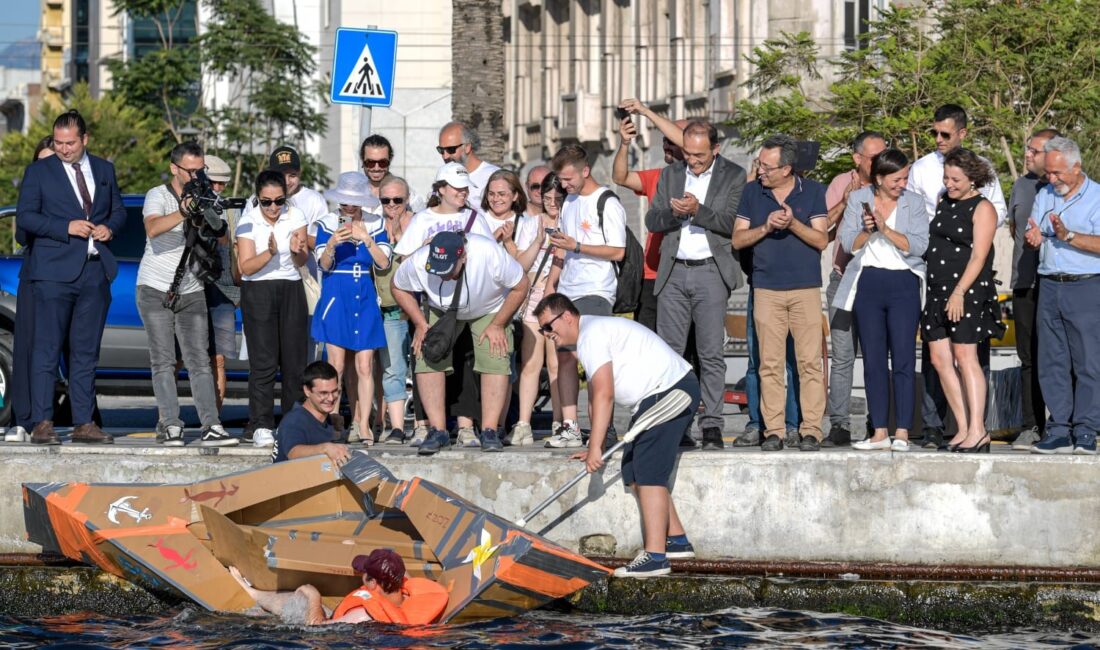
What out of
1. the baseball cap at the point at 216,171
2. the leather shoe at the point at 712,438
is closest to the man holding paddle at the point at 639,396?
the leather shoe at the point at 712,438

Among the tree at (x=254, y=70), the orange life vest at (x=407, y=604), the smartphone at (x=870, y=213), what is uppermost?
the tree at (x=254, y=70)

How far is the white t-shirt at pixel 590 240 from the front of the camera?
11086 millimetres

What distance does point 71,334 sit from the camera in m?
11.3

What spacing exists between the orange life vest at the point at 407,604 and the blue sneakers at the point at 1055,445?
3.67 metres

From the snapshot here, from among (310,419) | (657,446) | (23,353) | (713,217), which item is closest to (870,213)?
(713,217)

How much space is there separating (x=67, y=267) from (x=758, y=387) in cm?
453

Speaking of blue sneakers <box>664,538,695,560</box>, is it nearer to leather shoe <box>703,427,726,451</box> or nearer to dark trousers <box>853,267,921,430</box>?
leather shoe <box>703,427,726,451</box>

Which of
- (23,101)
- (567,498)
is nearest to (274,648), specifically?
(567,498)

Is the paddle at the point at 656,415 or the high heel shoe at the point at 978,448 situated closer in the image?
the paddle at the point at 656,415

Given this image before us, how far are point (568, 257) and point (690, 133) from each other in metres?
1.12

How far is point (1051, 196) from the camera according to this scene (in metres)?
10.8

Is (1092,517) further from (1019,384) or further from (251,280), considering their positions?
(251,280)

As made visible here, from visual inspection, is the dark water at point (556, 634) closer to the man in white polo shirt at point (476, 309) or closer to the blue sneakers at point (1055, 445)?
the blue sneakers at point (1055, 445)

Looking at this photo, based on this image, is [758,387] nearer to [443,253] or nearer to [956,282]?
[956,282]
